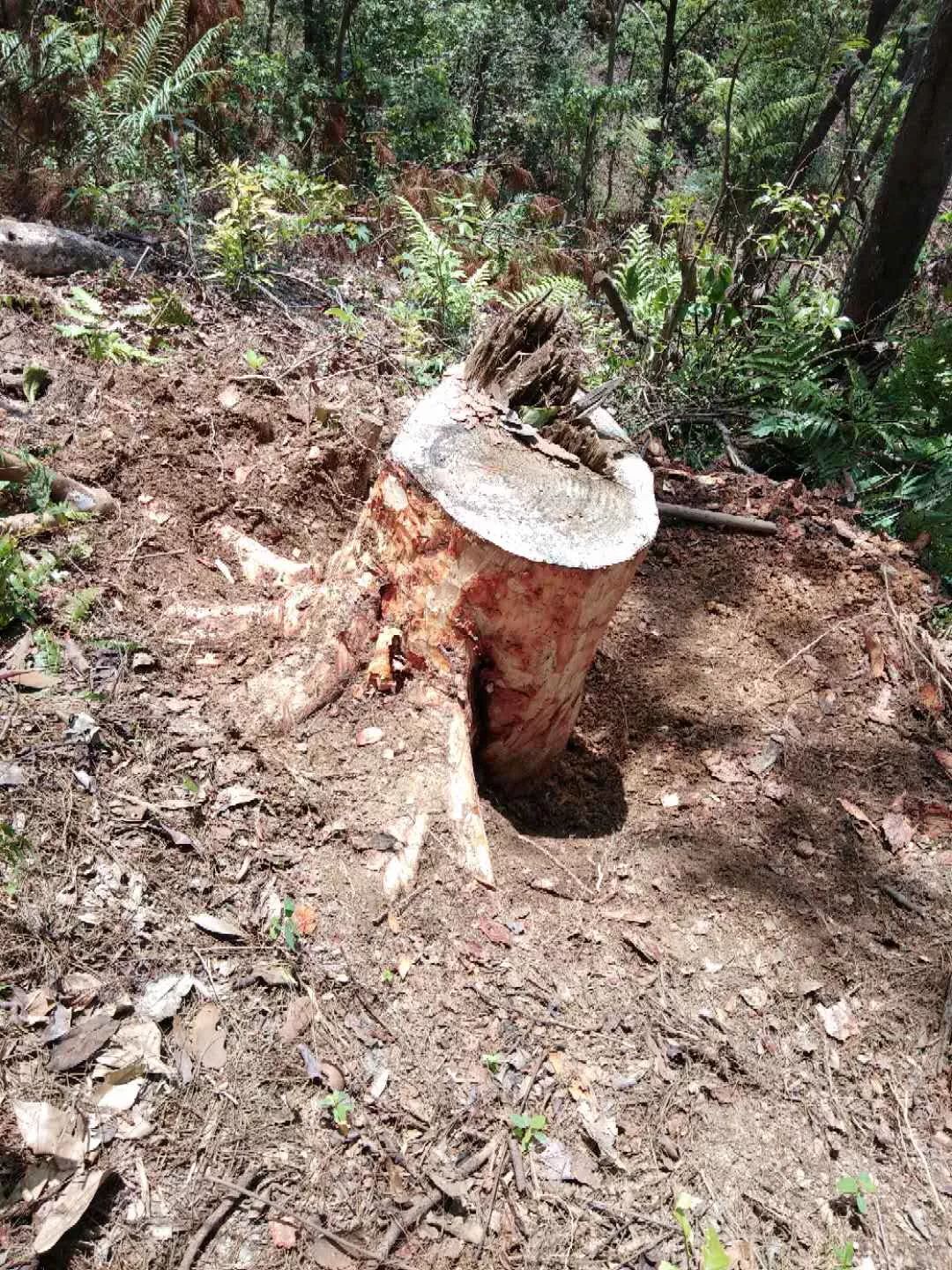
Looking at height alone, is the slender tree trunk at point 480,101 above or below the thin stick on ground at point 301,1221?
above

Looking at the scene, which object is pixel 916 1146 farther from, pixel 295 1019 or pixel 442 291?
pixel 442 291

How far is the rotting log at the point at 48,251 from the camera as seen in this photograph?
14.5 ft

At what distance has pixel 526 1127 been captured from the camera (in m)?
1.82

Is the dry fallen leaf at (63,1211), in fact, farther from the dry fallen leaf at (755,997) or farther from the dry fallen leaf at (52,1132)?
the dry fallen leaf at (755,997)

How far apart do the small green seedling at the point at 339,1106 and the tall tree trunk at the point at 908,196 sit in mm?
4628

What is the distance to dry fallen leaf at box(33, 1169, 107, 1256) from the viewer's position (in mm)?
1449

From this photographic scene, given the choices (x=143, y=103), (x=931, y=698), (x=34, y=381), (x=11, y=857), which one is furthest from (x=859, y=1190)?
(x=143, y=103)

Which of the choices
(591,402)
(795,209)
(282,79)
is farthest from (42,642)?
(282,79)

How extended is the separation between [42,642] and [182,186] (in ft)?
12.8

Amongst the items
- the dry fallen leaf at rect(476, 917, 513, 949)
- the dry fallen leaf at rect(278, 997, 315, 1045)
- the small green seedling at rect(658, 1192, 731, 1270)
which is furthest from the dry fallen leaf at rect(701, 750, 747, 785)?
the dry fallen leaf at rect(278, 997, 315, 1045)

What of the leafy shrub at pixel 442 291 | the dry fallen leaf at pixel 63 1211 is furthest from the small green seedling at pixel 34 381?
the dry fallen leaf at pixel 63 1211

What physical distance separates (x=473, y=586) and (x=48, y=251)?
3.54m

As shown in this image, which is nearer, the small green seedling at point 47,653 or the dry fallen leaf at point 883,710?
the small green seedling at point 47,653

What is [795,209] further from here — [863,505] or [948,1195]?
[948,1195]
